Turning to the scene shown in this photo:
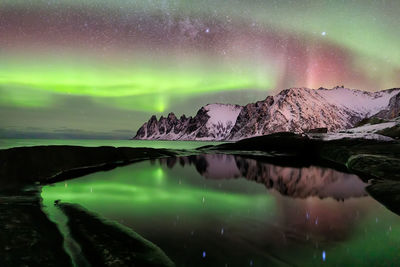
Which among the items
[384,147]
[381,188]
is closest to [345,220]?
[381,188]

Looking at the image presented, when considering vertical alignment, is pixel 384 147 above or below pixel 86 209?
above

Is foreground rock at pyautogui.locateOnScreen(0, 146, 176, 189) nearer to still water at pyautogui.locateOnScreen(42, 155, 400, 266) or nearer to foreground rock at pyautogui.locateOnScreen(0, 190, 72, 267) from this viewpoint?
still water at pyautogui.locateOnScreen(42, 155, 400, 266)

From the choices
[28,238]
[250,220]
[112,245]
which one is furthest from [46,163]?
[250,220]

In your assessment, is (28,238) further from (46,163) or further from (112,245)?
(46,163)

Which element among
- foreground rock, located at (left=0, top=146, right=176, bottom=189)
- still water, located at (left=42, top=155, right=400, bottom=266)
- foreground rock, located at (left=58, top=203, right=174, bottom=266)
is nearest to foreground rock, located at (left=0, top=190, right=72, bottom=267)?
foreground rock, located at (left=58, top=203, right=174, bottom=266)

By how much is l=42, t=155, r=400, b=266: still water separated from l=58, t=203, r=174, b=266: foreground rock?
80 cm

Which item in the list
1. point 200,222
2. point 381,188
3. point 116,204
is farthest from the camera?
point 381,188

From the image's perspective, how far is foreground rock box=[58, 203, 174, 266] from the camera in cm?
1228

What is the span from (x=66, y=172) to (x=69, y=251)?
3612cm

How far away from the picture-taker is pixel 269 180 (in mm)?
43031

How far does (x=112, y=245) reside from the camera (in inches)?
550

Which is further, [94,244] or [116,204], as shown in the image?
[116,204]

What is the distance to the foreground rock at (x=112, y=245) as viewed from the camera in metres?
12.3

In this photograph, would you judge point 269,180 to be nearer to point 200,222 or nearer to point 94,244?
point 200,222
